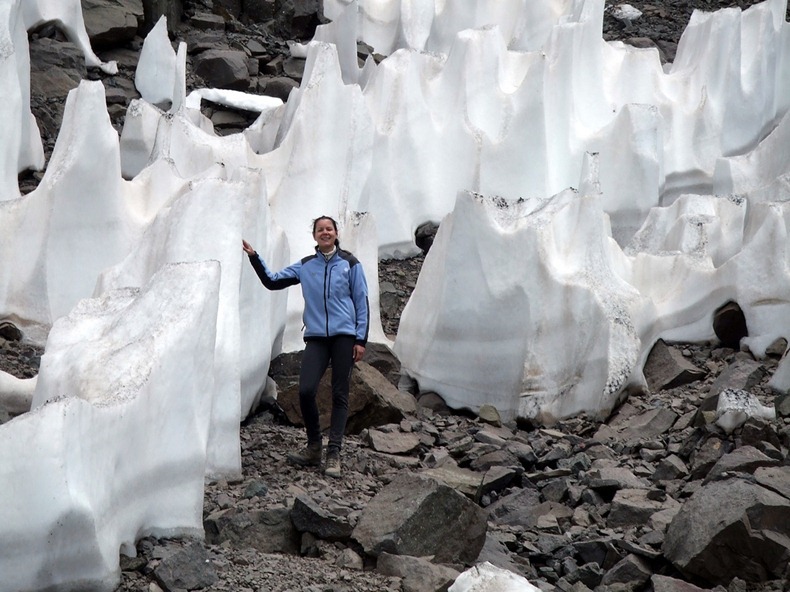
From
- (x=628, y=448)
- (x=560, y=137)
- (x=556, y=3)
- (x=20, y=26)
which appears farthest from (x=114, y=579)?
(x=556, y=3)

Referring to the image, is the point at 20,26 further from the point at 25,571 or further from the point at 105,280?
the point at 25,571

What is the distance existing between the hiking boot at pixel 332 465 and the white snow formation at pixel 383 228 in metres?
0.59

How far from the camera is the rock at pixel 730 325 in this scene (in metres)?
12.1

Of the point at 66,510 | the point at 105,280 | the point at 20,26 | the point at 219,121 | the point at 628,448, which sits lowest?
the point at 628,448

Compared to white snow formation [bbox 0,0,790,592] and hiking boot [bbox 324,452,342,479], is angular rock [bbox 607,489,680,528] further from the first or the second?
white snow formation [bbox 0,0,790,592]

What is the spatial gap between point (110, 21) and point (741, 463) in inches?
562

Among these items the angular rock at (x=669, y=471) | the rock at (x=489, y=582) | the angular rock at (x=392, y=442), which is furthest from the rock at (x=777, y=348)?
the rock at (x=489, y=582)

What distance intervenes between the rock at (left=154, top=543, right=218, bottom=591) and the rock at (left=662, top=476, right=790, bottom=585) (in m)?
2.38

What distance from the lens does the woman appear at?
759cm

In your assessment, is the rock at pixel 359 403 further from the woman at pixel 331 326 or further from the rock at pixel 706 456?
the rock at pixel 706 456

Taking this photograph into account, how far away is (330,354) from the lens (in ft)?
25.3

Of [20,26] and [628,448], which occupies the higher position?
[20,26]

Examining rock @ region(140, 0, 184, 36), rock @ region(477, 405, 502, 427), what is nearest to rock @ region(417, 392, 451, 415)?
rock @ region(477, 405, 502, 427)

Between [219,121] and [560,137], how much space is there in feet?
16.3
